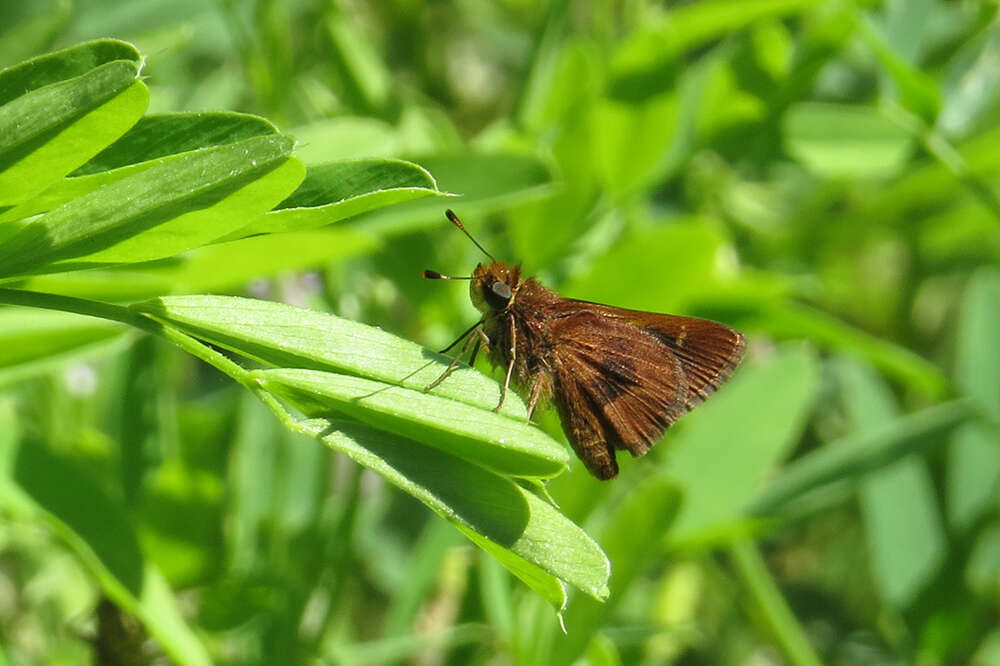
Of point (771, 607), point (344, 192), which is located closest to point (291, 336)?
point (344, 192)

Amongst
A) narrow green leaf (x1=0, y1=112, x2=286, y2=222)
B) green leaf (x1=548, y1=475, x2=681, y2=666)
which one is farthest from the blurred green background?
narrow green leaf (x1=0, y1=112, x2=286, y2=222)

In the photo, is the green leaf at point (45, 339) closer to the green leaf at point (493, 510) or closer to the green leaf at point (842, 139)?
the green leaf at point (493, 510)

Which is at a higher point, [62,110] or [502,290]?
[62,110]

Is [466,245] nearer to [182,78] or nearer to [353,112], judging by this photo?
[353,112]

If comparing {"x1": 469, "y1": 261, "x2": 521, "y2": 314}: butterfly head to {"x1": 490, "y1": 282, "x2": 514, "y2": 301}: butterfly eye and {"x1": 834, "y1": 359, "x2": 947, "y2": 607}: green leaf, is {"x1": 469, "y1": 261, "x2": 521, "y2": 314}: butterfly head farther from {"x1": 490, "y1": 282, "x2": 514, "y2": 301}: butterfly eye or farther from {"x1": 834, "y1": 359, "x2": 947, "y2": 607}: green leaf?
{"x1": 834, "y1": 359, "x2": 947, "y2": 607}: green leaf

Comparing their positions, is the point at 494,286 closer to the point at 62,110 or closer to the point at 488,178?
the point at 488,178

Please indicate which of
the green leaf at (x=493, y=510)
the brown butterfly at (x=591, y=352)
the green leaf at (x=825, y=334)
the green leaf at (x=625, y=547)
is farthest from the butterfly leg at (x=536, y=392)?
the green leaf at (x=825, y=334)
